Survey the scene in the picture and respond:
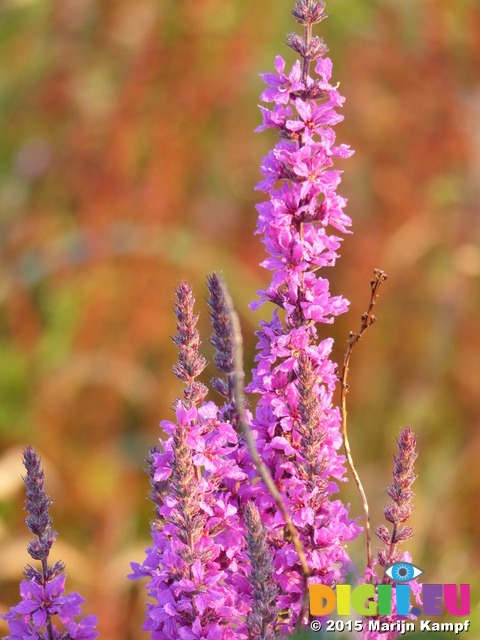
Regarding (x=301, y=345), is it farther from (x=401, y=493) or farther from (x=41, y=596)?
(x=41, y=596)

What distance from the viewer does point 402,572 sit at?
1.05m

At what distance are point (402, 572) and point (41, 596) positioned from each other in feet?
1.44

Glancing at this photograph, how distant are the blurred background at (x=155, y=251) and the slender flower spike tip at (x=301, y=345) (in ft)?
7.20

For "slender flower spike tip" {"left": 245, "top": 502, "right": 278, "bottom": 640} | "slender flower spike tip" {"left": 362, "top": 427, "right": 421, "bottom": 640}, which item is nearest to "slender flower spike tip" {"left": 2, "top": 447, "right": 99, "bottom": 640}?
"slender flower spike tip" {"left": 245, "top": 502, "right": 278, "bottom": 640}

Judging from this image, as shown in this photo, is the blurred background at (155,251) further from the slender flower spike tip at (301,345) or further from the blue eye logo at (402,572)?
the blue eye logo at (402,572)

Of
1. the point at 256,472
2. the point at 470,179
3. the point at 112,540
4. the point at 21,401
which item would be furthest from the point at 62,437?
the point at 256,472

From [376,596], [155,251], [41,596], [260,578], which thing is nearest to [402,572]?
[376,596]

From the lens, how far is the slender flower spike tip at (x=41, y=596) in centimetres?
103

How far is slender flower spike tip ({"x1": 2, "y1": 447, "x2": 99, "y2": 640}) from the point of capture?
1.03 metres

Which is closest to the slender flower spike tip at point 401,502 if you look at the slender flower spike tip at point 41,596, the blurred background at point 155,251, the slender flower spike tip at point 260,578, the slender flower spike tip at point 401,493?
the slender flower spike tip at point 401,493

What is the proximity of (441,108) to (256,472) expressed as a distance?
3250 millimetres

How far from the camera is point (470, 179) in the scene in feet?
12.1

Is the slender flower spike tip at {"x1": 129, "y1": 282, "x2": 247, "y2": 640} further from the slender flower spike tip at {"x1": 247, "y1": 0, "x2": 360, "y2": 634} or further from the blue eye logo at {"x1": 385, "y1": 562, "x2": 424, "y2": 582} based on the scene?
the blue eye logo at {"x1": 385, "y1": 562, "x2": 424, "y2": 582}

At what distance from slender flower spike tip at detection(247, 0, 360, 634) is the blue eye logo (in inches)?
2.1
